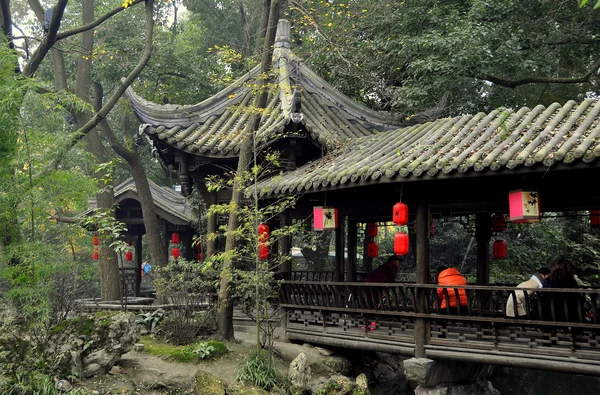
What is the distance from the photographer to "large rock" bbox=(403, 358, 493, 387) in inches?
303

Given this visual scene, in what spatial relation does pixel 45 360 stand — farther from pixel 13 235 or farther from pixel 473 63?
pixel 473 63

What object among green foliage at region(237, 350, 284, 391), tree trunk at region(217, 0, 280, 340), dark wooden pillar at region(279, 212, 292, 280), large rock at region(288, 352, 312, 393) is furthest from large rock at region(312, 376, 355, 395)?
dark wooden pillar at region(279, 212, 292, 280)

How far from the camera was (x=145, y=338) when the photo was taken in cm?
911

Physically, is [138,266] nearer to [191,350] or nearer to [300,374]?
[191,350]

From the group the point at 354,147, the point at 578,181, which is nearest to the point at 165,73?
the point at 354,147

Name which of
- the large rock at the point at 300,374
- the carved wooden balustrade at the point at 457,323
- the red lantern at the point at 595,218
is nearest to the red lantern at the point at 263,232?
the carved wooden balustrade at the point at 457,323

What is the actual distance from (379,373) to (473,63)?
5.61 meters

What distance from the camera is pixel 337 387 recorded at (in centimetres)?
766

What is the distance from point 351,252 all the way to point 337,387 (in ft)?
11.7

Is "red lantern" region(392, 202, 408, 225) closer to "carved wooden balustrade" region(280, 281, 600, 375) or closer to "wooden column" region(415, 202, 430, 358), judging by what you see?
"wooden column" region(415, 202, 430, 358)

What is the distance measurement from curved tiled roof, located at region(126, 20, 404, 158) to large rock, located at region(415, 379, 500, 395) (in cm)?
393

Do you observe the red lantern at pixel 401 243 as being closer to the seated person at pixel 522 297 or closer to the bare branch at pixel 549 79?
the seated person at pixel 522 297

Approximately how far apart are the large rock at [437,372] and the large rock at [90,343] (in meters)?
3.44

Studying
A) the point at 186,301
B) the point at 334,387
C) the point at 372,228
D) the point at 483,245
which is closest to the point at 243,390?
the point at 334,387
